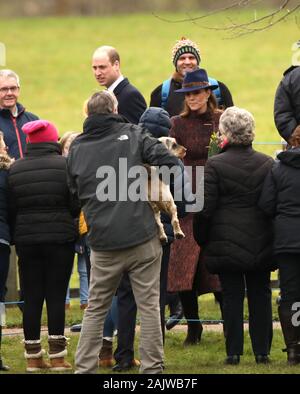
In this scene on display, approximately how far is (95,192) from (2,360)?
6.00ft

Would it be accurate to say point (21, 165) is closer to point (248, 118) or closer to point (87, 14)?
point (248, 118)

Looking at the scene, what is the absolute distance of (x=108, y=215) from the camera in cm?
880

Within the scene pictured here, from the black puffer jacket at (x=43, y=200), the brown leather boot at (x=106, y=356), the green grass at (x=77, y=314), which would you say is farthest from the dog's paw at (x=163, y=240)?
the green grass at (x=77, y=314)

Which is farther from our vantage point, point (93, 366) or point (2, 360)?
point (2, 360)

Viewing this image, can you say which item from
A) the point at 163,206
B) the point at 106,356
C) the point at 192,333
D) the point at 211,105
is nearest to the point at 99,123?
the point at 163,206

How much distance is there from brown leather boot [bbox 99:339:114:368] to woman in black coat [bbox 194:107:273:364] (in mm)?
916

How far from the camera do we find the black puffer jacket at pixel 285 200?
9422mm

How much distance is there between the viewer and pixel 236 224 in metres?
Answer: 9.53

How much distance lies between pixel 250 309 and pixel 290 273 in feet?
1.64

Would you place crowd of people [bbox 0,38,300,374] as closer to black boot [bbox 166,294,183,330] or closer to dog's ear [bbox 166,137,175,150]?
dog's ear [bbox 166,137,175,150]

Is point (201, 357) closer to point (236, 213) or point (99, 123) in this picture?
point (236, 213)

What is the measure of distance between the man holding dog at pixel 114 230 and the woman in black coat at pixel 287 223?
1027mm

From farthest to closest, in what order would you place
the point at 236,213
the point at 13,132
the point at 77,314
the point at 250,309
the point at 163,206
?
the point at 77,314 → the point at 13,132 → the point at 250,309 → the point at 236,213 → the point at 163,206

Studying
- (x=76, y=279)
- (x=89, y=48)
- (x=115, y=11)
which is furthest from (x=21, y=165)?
(x=115, y=11)
